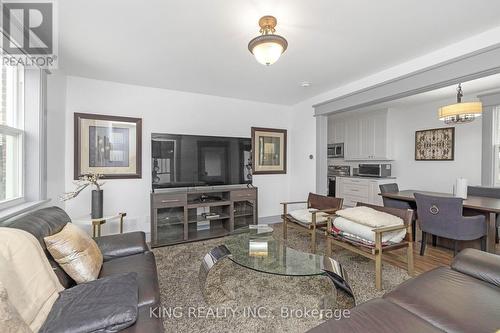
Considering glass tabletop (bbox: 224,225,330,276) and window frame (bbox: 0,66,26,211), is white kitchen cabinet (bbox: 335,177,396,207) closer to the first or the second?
glass tabletop (bbox: 224,225,330,276)

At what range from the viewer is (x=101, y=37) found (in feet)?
7.23

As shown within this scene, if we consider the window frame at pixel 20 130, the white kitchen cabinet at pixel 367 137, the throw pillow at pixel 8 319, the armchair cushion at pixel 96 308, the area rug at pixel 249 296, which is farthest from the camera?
the white kitchen cabinet at pixel 367 137

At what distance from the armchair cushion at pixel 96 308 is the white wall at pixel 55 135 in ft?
6.14

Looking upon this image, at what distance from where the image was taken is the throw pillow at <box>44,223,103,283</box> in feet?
4.84

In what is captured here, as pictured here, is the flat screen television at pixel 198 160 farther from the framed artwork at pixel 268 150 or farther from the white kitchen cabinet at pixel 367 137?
the white kitchen cabinet at pixel 367 137

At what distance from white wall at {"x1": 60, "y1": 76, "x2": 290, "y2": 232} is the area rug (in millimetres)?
1181

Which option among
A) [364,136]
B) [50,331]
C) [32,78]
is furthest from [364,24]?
[364,136]

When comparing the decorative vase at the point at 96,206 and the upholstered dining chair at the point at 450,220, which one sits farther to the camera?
the decorative vase at the point at 96,206

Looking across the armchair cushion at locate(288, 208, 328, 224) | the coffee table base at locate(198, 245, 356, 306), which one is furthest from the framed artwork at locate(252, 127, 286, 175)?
the coffee table base at locate(198, 245, 356, 306)

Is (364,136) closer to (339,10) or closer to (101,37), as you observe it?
(339,10)

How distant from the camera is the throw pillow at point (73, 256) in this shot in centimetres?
148

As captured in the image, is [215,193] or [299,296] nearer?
[299,296]

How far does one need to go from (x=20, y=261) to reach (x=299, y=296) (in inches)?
76.5

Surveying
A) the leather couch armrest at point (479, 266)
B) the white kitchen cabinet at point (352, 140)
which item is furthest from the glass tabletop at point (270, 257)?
the white kitchen cabinet at point (352, 140)
